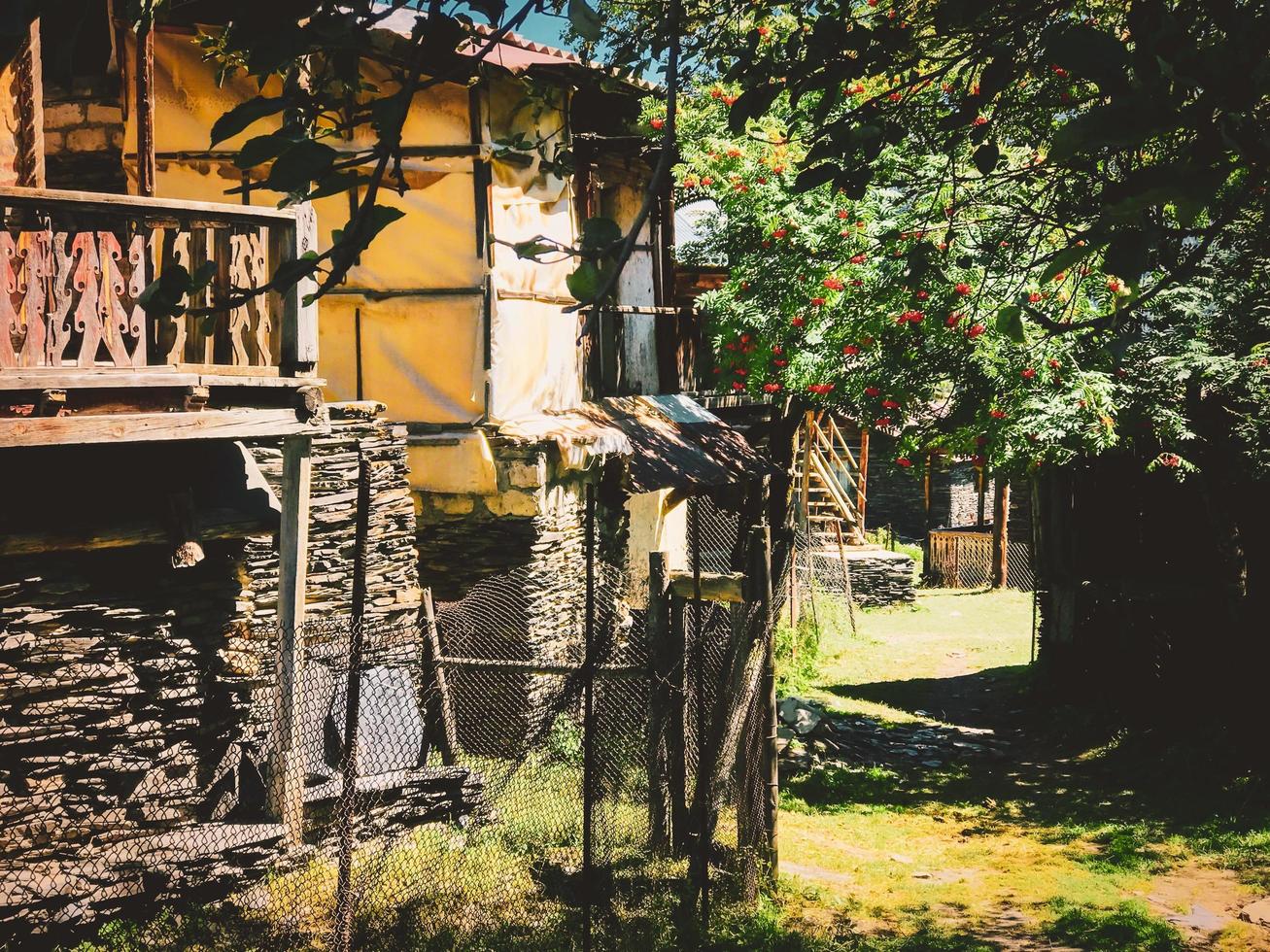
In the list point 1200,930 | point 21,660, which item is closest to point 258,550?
point 21,660

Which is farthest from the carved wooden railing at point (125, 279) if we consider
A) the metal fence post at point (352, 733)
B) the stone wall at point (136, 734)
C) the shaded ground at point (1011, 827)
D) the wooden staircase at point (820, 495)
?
the wooden staircase at point (820, 495)

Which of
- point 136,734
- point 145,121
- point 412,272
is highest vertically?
point 145,121

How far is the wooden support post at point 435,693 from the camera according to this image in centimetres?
881

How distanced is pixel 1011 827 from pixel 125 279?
7.93m

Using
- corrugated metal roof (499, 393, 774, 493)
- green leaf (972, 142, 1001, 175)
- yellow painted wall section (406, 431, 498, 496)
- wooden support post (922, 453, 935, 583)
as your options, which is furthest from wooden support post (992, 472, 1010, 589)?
green leaf (972, 142, 1001, 175)

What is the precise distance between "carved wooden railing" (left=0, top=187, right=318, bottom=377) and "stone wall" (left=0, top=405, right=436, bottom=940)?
1.45m

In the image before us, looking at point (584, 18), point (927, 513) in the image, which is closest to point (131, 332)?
point (584, 18)

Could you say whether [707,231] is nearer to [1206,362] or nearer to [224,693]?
[1206,362]

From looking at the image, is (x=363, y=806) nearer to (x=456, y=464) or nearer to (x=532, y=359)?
(x=456, y=464)

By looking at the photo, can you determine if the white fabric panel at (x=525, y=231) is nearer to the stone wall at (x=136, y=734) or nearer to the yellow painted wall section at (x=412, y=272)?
the yellow painted wall section at (x=412, y=272)

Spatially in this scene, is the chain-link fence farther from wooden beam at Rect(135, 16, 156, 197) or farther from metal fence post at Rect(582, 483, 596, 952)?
wooden beam at Rect(135, 16, 156, 197)

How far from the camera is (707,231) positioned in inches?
662

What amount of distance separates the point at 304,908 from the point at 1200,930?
5.44 metres

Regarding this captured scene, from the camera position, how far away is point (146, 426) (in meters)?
6.42
